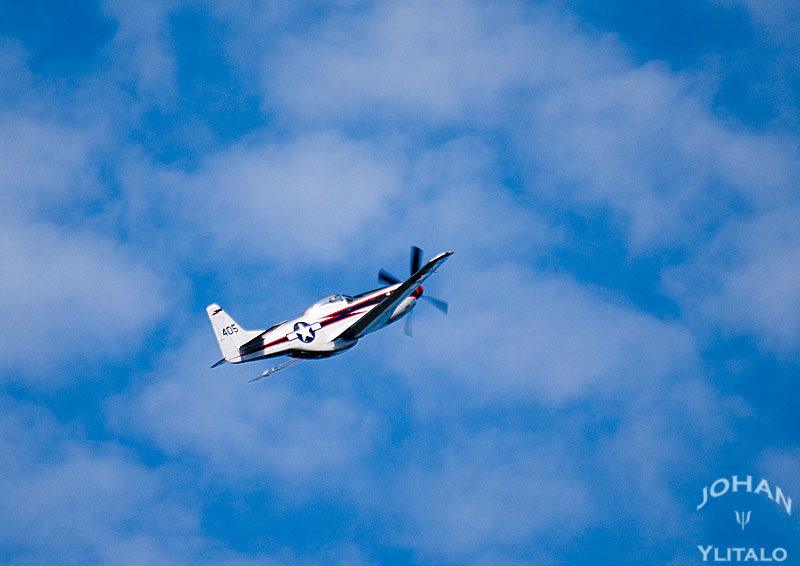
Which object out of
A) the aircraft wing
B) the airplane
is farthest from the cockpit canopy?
the aircraft wing

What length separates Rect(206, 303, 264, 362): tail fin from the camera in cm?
5212

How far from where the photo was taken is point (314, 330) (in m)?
52.3

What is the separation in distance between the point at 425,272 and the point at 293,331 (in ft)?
30.0

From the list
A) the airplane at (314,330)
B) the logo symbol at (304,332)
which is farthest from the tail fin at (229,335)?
the logo symbol at (304,332)

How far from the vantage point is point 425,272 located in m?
50.9

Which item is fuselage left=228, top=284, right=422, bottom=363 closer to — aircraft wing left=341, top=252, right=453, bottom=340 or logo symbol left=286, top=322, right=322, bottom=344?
logo symbol left=286, top=322, right=322, bottom=344

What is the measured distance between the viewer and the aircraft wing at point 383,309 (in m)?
51.4

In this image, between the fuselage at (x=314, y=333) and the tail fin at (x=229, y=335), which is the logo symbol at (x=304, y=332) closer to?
the fuselage at (x=314, y=333)

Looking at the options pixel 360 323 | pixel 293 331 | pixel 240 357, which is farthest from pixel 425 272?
pixel 240 357

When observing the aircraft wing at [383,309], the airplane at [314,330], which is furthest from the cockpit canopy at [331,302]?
the aircraft wing at [383,309]

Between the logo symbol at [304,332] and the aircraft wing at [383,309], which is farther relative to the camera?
the logo symbol at [304,332]

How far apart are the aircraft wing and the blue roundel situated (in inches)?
81.1

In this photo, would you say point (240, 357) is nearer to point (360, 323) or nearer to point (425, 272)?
point (360, 323)

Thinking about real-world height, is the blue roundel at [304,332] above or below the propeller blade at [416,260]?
below
